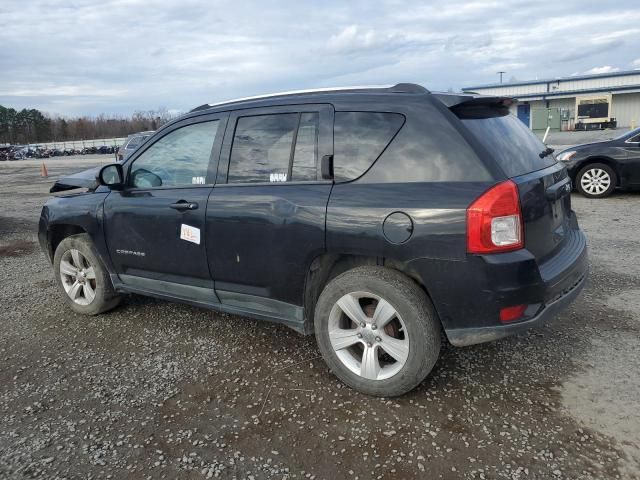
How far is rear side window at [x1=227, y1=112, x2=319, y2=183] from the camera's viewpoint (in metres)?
3.26

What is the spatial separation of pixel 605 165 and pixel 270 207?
8965mm

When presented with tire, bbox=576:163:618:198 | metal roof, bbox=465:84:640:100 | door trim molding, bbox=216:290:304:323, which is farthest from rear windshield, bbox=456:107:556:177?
metal roof, bbox=465:84:640:100

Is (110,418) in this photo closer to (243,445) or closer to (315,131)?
(243,445)

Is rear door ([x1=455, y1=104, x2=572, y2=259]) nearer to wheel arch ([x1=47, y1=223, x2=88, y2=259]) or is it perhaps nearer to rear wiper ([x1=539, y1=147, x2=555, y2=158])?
rear wiper ([x1=539, y1=147, x2=555, y2=158])

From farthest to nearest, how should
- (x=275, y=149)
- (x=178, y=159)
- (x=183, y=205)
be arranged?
1. (x=178, y=159)
2. (x=183, y=205)
3. (x=275, y=149)

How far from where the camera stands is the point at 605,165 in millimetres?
9844

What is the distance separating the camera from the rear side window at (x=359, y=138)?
9.87 feet

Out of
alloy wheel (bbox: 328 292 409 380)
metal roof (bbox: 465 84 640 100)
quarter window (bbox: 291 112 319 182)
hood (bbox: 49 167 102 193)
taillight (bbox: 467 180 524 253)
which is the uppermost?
metal roof (bbox: 465 84 640 100)

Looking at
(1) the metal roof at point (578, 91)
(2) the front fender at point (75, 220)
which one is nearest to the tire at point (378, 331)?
(2) the front fender at point (75, 220)

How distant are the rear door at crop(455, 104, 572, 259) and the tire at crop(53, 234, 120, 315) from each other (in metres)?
3.33

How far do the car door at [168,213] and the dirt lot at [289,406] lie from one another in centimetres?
53

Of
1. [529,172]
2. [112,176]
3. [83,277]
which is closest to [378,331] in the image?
[529,172]

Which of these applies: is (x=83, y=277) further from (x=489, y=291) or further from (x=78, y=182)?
(x=489, y=291)

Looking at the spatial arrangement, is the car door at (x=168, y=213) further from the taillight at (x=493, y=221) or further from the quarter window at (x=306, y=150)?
the taillight at (x=493, y=221)
